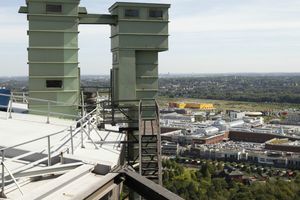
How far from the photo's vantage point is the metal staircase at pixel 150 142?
10.6m

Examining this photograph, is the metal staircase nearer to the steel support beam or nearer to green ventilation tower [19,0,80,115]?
green ventilation tower [19,0,80,115]

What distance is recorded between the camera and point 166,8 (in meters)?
13.5

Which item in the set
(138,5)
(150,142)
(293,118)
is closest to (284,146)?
(293,118)

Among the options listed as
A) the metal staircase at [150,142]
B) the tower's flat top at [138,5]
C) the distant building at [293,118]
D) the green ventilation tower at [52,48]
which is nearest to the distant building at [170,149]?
the distant building at [293,118]

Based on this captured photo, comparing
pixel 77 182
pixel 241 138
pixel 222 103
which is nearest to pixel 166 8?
pixel 77 182

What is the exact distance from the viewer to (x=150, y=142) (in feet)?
37.8

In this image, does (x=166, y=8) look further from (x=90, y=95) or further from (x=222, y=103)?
(x=222, y=103)

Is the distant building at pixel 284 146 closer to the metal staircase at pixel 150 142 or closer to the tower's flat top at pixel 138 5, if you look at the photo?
the tower's flat top at pixel 138 5

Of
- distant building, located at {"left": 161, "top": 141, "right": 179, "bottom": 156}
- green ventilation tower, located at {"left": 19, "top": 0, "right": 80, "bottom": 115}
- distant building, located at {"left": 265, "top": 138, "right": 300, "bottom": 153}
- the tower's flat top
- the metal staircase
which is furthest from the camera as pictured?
distant building, located at {"left": 161, "top": 141, "right": 179, "bottom": 156}

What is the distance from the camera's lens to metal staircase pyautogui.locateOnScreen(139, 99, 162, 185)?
10555 millimetres

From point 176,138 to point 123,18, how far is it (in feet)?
326

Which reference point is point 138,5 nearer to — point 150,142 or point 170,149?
point 150,142

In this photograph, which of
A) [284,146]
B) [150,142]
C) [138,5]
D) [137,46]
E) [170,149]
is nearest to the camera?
[150,142]

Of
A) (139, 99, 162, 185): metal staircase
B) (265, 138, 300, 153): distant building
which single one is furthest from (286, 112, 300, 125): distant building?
(139, 99, 162, 185): metal staircase
